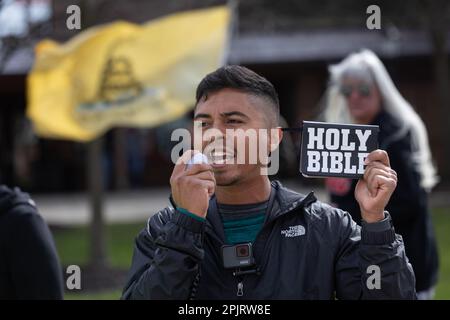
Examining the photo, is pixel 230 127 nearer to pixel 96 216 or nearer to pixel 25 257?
pixel 25 257

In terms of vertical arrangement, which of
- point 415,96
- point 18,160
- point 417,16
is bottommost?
point 18,160

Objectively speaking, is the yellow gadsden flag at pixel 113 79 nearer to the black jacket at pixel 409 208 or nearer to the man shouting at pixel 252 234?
the black jacket at pixel 409 208

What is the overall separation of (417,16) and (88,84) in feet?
33.0

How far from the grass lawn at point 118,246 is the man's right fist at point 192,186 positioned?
19.7ft

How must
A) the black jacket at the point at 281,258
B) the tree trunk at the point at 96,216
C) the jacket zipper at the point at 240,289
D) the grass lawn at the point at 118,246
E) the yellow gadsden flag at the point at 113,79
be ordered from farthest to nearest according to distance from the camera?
the tree trunk at the point at 96,216, the yellow gadsden flag at the point at 113,79, the grass lawn at the point at 118,246, the jacket zipper at the point at 240,289, the black jacket at the point at 281,258

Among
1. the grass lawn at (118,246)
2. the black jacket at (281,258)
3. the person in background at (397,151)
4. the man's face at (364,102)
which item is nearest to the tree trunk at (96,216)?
the grass lawn at (118,246)

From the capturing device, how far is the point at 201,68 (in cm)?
975

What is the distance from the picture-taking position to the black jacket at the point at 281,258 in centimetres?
238

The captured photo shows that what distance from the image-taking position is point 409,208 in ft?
15.8

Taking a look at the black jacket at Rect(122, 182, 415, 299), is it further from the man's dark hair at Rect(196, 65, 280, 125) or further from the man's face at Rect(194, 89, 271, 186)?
the man's dark hair at Rect(196, 65, 280, 125)

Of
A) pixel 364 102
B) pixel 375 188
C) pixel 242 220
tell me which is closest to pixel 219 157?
pixel 242 220
